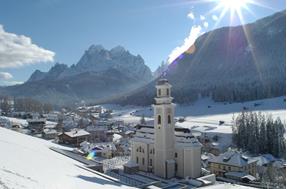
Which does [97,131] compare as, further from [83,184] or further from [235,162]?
[83,184]

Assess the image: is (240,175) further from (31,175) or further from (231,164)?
(31,175)

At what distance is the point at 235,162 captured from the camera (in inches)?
1576

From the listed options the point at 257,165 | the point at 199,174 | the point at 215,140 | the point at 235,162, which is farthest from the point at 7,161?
the point at 215,140

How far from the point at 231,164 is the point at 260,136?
22600mm

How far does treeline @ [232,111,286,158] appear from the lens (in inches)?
2255

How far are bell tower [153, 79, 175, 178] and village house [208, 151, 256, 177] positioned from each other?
9.85 meters

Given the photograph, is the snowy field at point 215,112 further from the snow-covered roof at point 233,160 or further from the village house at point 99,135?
the snow-covered roof at point 233,160

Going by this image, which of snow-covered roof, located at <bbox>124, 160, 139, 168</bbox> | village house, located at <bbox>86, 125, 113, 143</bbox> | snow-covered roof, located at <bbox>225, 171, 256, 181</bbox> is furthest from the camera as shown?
village house, located at <bbox>86, 125, 113, 143</bbox>

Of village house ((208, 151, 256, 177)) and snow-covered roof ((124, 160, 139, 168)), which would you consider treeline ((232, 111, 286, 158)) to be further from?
snow-covered roof ((124, 160, 139, 168))

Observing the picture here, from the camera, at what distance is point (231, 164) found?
132 feet

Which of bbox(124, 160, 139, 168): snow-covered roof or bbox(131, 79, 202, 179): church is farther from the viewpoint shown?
bbox(124, 160, 139, 168): snow-covered roof

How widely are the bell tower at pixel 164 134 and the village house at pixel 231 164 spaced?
9.85 metres

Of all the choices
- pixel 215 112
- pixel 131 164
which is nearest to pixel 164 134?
pixel 131 164

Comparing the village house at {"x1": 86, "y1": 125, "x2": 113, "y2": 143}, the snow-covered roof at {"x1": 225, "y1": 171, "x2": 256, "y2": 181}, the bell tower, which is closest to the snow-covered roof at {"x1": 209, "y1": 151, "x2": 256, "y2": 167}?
the snow-covered roof at {"x1": 225, "y1": 171, "x2": 256, "y2": 181}
